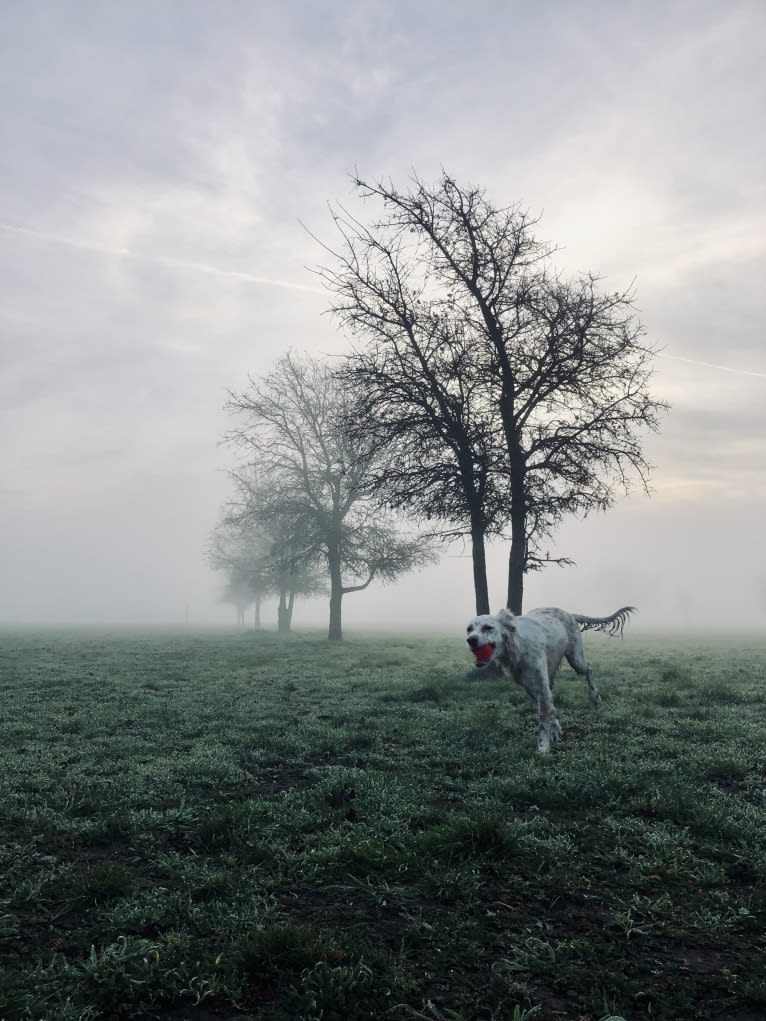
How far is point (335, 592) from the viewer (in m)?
36.0

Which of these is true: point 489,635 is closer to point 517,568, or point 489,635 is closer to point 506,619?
point 506,619

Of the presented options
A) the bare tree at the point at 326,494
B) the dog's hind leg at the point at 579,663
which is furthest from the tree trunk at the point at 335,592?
the dog's hind leg at the point at 579,663

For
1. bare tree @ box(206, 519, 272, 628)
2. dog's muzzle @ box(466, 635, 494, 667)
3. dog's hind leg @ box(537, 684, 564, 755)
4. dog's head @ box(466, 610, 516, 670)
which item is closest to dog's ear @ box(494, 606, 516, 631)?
dog's head @ box(466, 610, 516, 670)

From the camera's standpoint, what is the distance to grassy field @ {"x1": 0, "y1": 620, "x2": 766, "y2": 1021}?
155 inches

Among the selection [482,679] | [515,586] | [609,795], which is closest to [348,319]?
[515,586]

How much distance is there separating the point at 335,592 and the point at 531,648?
2614cm

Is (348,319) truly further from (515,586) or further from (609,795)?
(609,795)

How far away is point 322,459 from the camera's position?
117ft

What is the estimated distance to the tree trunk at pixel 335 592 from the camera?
35125mm

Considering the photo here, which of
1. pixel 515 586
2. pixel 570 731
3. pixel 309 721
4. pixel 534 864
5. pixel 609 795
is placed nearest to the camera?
pixel 534 864

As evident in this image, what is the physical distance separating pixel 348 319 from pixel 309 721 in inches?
488

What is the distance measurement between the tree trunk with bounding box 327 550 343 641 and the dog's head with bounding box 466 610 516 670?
25.1 metres

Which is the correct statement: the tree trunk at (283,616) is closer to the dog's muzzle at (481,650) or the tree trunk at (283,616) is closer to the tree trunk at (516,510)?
the tree trunk at (516,510)

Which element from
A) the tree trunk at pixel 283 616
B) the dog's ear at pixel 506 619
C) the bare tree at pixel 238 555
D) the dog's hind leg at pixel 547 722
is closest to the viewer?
the dog's hind leg at pixel 547 722
